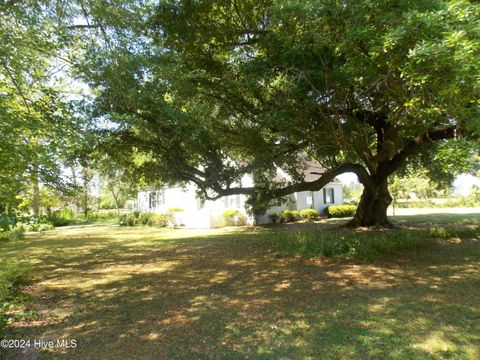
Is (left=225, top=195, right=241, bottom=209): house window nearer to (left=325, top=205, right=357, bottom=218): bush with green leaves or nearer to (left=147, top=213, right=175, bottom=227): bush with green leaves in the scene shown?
(left=147, top=213, right=175, bottom=227): bush with green leaves

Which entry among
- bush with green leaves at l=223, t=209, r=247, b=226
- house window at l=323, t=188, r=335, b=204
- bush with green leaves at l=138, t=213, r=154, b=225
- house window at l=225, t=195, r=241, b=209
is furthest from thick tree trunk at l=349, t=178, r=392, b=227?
bush with green leaves at l=138, t=213, r=154, b=225

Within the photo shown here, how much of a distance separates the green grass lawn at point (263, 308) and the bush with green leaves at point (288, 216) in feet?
39.4

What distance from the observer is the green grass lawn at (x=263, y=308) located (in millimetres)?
4297

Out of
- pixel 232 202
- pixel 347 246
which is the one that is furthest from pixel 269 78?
pixel 232 202

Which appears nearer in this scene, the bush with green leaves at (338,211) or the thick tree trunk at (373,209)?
the thick tree trunk at (373,209)

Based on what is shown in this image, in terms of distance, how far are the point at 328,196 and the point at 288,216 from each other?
6.92 m

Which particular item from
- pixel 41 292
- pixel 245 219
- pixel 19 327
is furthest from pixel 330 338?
pixel 245 219

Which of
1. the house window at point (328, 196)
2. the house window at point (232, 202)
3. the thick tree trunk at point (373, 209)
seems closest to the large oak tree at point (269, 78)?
the thick tree trunk at point (373, 209)

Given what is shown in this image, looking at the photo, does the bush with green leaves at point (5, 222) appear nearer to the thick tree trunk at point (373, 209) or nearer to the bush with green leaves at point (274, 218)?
the thick tree trunk at point (373, 209)

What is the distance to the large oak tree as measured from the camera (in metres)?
4.79

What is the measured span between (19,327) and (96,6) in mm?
7592

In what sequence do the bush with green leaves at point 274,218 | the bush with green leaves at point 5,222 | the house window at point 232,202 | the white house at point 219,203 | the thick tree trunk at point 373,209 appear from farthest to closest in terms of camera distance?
1. the house window at point 232,202
2. the bush with green leaves at point 274,218
3. the white house at point 219,203
4. the thick tree trunk at point 373,209
5. the bush with green leaves at point 5,222

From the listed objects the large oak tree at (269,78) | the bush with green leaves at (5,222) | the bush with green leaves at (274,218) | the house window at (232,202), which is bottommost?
the bush with green leaves at (274,218)

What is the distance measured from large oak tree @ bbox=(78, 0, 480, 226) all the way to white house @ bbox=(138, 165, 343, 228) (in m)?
9.47
